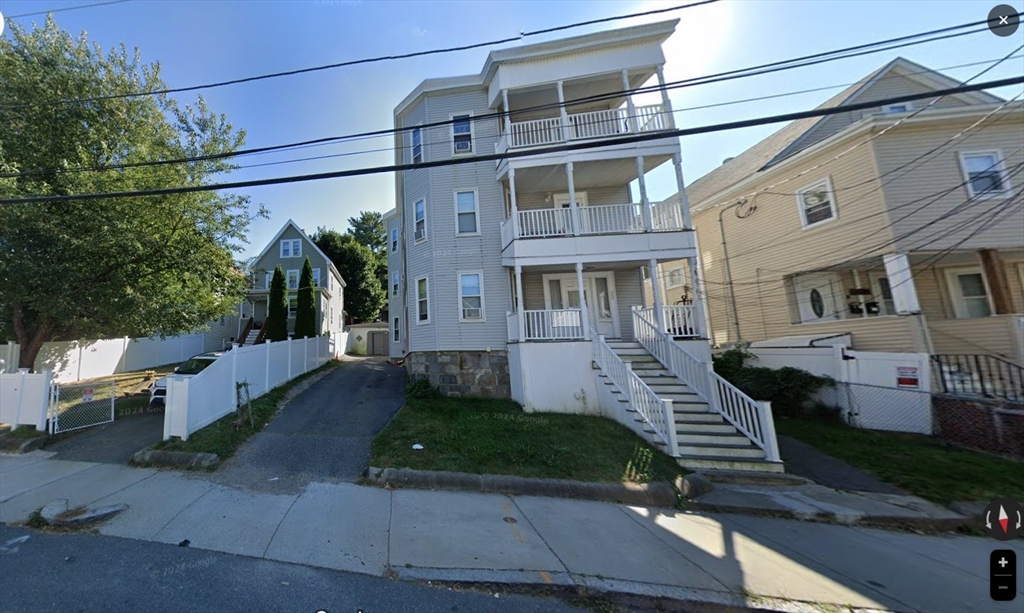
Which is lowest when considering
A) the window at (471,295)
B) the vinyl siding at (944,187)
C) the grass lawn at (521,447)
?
the grass lawn at (521,447)

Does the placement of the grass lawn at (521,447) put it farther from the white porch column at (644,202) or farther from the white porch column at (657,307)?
the white porch column at (644,202)

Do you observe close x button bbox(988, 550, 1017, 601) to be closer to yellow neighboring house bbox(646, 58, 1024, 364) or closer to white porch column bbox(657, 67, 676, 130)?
yellow neighboring house bbox(646, 58, 1024, 364)

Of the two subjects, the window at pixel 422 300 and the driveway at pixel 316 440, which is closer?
the driveway at pixel 316 440

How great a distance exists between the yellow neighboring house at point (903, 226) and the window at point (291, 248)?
2440 centimetres

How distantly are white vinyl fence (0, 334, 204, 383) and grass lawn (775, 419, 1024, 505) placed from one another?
20.1m

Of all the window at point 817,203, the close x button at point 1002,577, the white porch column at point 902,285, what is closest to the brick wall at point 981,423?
the white porch column at point 902,285

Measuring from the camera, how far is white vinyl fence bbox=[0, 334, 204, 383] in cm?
1195

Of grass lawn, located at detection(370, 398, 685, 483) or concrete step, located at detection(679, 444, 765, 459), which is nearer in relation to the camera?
grass lawn, located at detection(370, 398, 685, 483)

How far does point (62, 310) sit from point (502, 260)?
1041cm

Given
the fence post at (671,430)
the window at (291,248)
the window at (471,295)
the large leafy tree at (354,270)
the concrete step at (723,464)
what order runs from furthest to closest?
Result: the large leafy tree at (354,270)
the window at (291,248)
the window at (471,295)
the fence post at (671,430)
the concrete step at (723,464)

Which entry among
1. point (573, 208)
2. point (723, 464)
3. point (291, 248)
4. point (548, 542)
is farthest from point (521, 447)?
point (291, 248)

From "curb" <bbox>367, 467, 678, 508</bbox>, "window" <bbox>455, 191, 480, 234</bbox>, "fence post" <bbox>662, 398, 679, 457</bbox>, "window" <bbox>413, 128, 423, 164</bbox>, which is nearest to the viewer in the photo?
"curb" <bbox>367, 467, 678, 508</bbox>

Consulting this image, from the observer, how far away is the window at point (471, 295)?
11273 mm

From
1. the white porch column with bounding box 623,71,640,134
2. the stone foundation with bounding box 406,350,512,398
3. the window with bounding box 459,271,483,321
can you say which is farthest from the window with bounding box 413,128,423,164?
the stone foundation with bounding box 406,350,512,398
